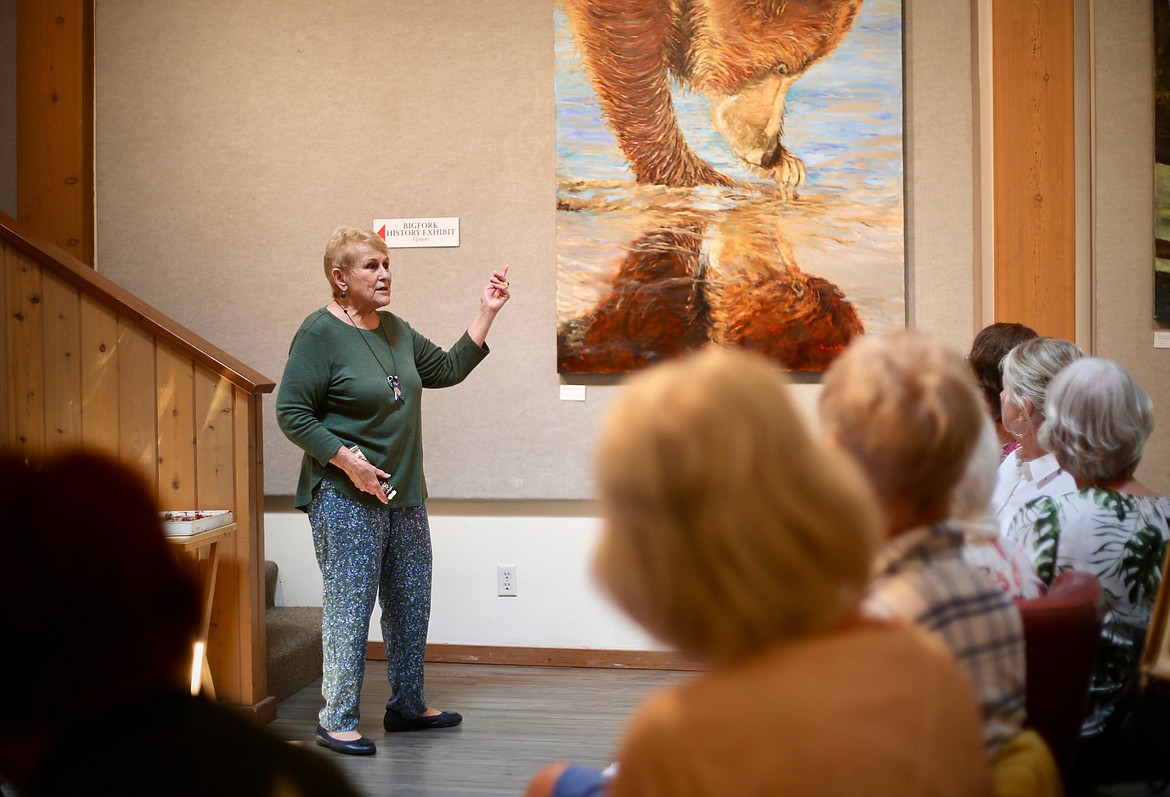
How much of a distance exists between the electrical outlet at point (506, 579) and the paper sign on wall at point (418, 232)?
142cm

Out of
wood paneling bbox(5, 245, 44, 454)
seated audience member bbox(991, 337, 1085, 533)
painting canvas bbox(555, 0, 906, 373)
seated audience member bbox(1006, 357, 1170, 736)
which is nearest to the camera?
seated audience member bbox(1006, 357, 1170, 736)

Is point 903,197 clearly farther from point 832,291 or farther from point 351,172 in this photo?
point 351,172

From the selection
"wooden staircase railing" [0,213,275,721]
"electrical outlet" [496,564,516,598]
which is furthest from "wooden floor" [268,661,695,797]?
"wooden staircase railing" [0,213,275,721]

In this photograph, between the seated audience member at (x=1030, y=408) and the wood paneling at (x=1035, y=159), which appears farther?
the wood paneling at (x=1035, y=159)

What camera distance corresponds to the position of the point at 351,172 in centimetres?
450

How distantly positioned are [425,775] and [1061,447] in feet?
6.72

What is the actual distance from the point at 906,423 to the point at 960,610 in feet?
0.75

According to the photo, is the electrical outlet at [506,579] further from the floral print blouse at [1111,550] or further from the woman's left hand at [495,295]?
the floral print blouse at [1111,550]

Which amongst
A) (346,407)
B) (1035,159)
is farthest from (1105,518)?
(1035,159)

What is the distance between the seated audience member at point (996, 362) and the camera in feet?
9.84

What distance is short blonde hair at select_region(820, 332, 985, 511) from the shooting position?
1201mm

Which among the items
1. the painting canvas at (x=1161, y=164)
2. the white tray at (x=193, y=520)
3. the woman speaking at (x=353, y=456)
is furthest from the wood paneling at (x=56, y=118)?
the painting canvas at (x=1161, y=164)

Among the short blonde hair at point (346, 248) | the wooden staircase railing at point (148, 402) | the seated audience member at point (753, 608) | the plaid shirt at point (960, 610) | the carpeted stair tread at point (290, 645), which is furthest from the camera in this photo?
the carpeted stair tread at point (290, 645)

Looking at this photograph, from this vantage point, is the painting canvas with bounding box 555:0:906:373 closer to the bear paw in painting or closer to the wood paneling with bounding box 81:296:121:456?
the bear paw in painting
